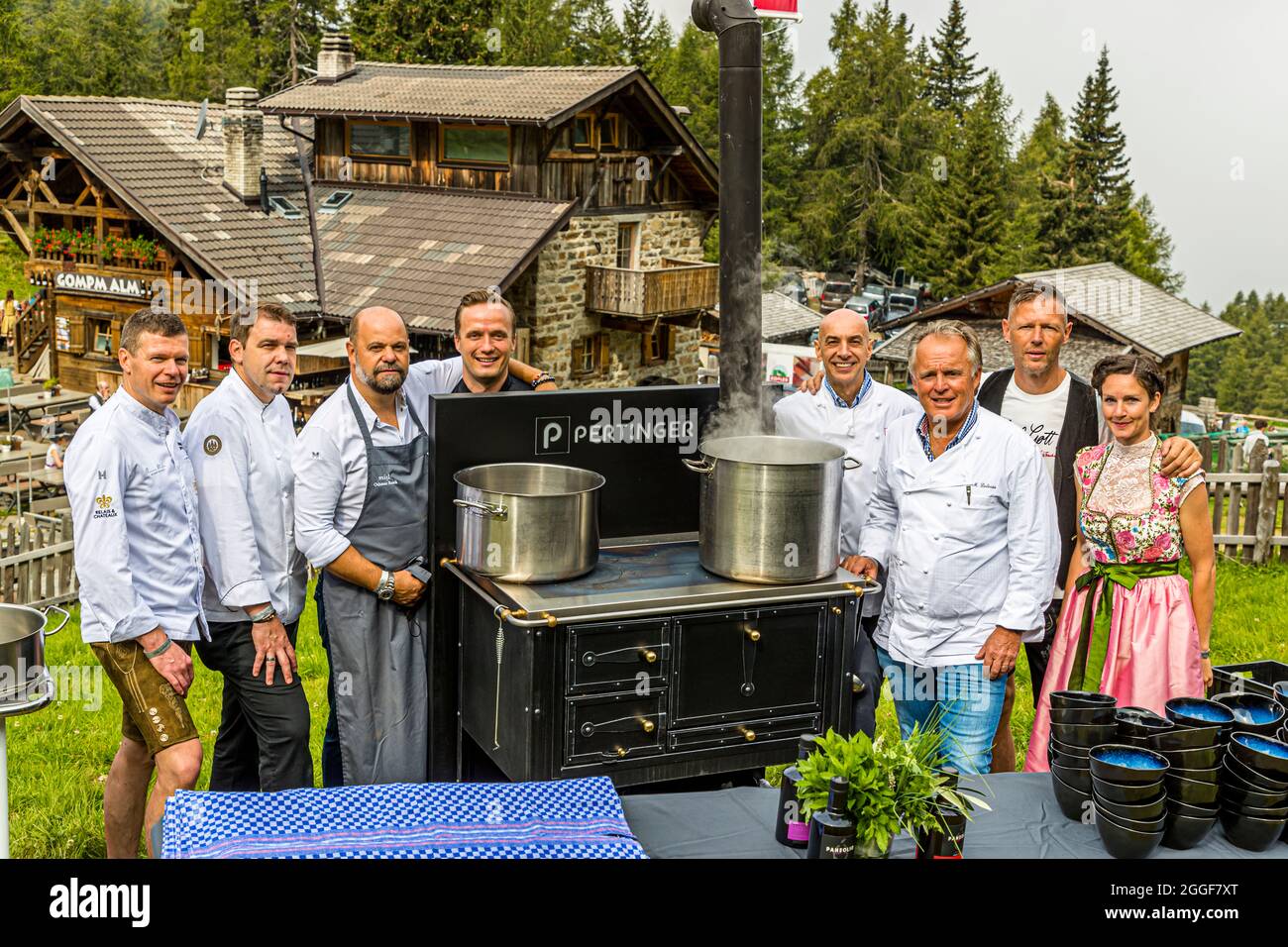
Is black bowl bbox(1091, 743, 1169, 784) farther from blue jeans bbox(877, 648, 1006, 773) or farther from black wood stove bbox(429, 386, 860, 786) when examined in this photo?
black wood stove bbox(429, 386, 860, 786)

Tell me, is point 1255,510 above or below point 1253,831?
below

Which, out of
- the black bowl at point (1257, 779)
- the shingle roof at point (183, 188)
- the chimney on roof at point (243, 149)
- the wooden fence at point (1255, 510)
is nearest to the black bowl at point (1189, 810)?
the black bowl at point (1257, 779)

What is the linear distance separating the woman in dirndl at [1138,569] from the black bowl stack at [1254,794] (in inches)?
49.8

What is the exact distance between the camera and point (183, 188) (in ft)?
76.7

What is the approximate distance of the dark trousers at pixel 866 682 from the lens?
4.71 m

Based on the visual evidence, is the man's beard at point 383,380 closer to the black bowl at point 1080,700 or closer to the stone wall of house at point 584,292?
the black bowl at point 1080,700

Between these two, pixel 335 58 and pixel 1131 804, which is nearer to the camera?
pixel 1131 804

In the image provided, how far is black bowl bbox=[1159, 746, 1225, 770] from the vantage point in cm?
317

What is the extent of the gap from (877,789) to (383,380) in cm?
240
